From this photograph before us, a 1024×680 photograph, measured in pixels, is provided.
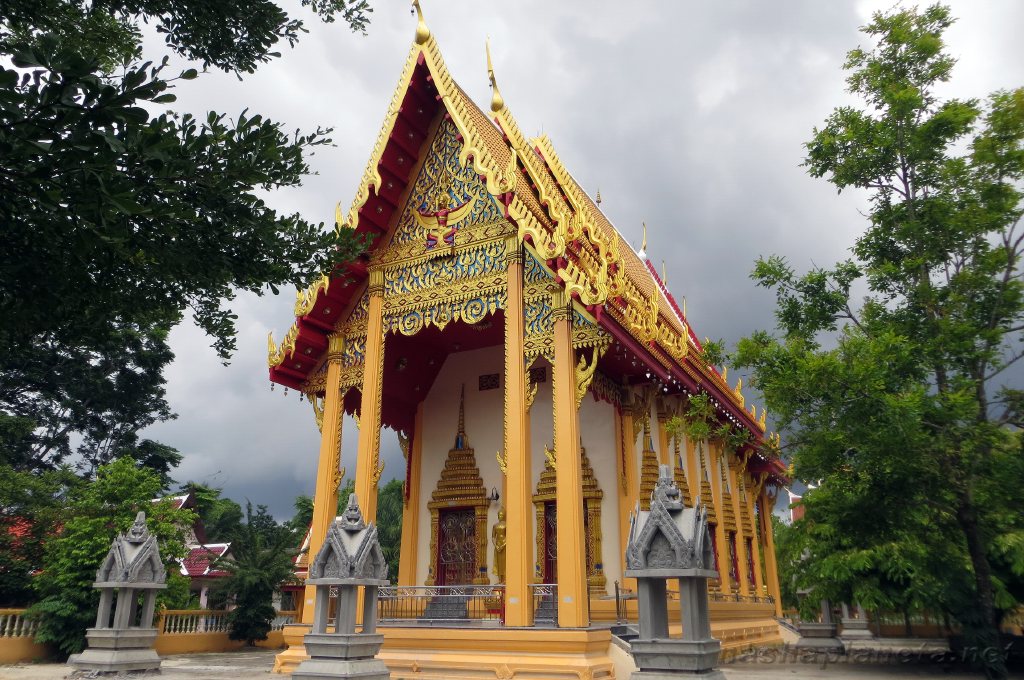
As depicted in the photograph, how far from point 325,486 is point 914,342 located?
7.63 m

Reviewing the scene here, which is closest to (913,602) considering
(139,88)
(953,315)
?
(953,315)

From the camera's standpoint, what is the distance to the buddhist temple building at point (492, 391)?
8453 millimetres

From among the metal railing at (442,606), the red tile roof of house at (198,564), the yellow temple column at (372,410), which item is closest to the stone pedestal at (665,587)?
→ the metal railing at (442,606)

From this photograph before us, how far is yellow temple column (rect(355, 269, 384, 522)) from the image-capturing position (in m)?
9.80

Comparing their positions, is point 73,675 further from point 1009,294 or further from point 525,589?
point 1009,294

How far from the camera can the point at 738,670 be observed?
10.3 metres

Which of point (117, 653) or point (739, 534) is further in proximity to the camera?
point (739, 534)

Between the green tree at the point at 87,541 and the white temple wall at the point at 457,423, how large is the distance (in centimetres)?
600

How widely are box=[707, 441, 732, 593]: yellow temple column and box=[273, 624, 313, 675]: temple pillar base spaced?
720 cm

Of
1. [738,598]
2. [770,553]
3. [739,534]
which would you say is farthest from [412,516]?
[770,553]

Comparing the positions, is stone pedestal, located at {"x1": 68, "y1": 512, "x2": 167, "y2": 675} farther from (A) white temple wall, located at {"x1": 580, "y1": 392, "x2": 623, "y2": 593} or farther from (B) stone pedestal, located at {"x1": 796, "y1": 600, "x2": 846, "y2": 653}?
(B) stone pedestal, located at {"x1": 796, "y1": 600, "x2": 846, "y2": 653}

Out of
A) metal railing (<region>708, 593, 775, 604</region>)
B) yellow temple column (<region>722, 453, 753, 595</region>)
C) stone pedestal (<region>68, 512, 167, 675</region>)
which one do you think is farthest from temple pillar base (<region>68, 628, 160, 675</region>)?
yellow temple column (<region>722, 453, 753, 595</region>)

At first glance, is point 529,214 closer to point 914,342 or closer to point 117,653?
point 914,342

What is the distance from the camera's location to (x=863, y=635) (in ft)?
66.5
